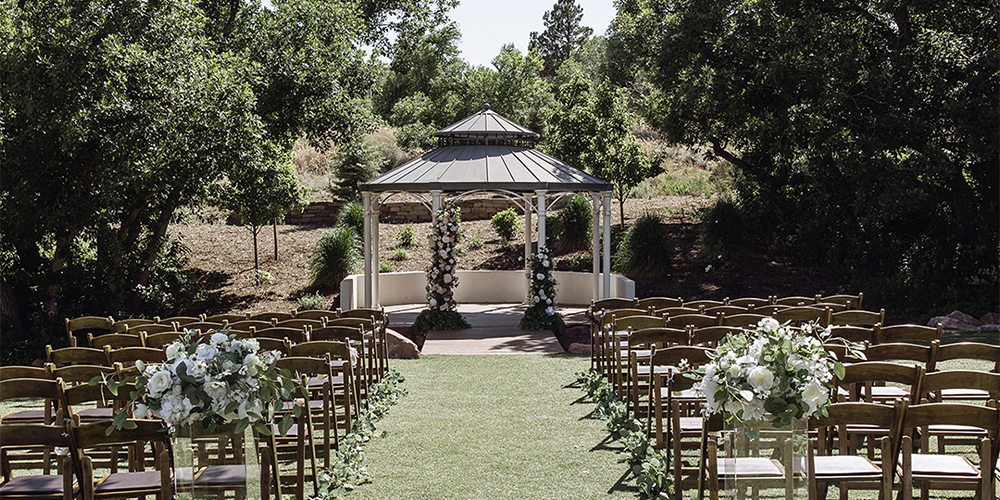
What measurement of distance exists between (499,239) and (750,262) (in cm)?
743

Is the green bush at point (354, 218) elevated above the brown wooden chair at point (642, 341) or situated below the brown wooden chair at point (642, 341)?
above

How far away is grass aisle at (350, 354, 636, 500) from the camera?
6.07 m

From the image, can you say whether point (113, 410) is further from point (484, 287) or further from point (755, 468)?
point (484, 287)

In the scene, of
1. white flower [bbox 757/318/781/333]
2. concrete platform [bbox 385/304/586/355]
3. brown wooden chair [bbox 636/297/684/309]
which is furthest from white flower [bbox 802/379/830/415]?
concrete platform [bbox 385/304/586/355]

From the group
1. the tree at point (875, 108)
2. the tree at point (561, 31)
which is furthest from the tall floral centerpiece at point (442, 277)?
the tree at point (561, 31)

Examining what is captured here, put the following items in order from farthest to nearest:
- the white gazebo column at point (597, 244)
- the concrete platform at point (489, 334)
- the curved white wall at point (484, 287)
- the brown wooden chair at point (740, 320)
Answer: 1. the curved white wall at point (484, 287)
2. the white gazebo column at point (597, 244)
3. the concrete platform at point (489, 334)
4. the brown wooden chair at point (740, 320)

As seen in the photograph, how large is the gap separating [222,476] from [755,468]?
9.39ft

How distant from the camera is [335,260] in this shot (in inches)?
821

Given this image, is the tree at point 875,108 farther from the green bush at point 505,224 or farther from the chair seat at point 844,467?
the chair seat at point 844,467

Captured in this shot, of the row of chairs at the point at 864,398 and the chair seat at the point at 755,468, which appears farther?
the row of chairs at the point at 864,398

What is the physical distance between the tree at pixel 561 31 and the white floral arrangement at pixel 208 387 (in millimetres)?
65670

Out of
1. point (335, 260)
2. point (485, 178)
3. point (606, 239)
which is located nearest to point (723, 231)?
point (606, 239)

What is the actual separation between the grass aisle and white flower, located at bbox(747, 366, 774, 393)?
78.1 inches

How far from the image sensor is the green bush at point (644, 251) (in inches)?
824
